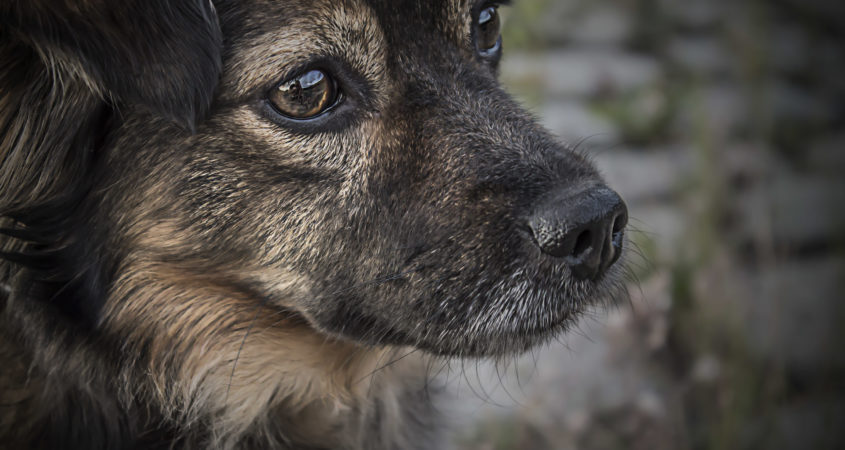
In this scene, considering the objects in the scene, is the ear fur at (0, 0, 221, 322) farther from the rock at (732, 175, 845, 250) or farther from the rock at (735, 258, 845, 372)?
the rock at (732, 175, 845, 250)

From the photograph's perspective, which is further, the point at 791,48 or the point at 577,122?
the point at 791,48

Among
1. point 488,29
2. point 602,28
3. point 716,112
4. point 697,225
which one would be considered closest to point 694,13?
point 602,28

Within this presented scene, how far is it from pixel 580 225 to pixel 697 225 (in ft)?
9.14

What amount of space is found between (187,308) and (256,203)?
1.34 ft

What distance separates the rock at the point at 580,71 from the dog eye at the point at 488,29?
2.27 m

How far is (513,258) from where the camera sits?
2.22 metres

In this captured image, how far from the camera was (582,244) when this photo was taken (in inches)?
87.8

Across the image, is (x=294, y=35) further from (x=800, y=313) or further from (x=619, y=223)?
(x=800, y=313)

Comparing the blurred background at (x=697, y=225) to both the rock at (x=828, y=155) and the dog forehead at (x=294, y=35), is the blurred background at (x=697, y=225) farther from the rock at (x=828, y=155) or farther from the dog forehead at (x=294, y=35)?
the dog forehead at (x=294, y=35)

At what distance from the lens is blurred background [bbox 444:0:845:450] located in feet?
13.2

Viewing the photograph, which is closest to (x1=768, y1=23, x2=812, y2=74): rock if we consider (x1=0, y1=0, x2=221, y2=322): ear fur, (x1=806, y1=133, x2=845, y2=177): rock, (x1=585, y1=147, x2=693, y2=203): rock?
(x1=806, y1=133, x2=845, y2=177): rock

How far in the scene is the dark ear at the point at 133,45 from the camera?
1874 millimetres

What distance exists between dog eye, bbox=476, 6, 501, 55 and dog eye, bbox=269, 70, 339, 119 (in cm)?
74

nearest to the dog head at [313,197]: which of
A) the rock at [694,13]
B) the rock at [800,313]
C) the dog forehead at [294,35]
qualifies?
the dog forehead at [294,35]
